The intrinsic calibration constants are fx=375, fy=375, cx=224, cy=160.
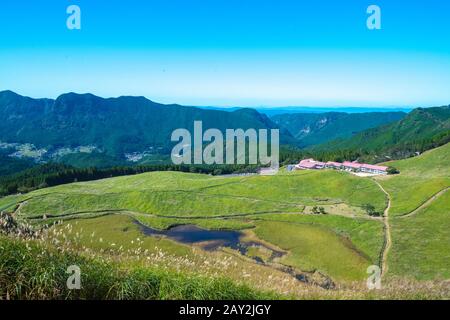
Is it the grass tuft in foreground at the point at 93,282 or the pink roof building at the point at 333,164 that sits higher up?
the grass tuft in foreground at the point at 93,282

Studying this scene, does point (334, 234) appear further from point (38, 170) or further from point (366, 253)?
point (38, 170)

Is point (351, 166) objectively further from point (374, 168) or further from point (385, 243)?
point (385, 243)

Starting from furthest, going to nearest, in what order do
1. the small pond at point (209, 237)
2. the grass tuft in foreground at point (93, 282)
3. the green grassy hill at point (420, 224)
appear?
the small pond at point (209, 237), the green grassy hill at point (420, 224), the grass tuft in foreground at point (93, 282)

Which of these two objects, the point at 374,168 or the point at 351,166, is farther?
the point at 351,166

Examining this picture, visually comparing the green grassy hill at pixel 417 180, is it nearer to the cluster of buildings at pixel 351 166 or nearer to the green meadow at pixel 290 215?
the green meadow at pixel 290 215

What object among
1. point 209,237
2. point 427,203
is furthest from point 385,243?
point 209,237

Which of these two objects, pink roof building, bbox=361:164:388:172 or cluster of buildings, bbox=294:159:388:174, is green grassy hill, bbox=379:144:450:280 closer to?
pink roof building, bbox=361:164:388:172

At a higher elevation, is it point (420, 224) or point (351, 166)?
point (351, 166)

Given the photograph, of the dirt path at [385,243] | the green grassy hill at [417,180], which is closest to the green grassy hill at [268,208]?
the dirt path at [385,243]

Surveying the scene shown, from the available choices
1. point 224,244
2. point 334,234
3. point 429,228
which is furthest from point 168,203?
point 429,228

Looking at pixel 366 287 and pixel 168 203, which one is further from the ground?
pixel 366 287

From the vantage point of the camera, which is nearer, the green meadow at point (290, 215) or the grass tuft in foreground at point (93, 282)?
the grass tuft in foreground at point (93, 282)
